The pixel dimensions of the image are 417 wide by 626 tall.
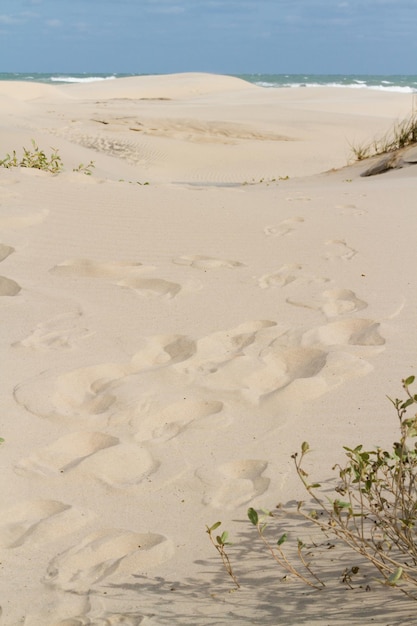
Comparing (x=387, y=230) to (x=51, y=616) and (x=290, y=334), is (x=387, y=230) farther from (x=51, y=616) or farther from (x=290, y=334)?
(x=51, y=616)

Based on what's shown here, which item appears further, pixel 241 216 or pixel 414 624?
pixel 241 216

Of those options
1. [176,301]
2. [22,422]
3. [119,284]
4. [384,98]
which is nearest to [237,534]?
[22,422]

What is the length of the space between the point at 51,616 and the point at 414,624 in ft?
2.74

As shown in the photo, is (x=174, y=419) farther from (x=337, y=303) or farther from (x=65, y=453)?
(x=337, y=303)

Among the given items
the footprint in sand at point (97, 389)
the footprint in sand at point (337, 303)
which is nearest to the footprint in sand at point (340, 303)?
the footprint in sand at point (337, 303)

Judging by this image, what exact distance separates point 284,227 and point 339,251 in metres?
0.58

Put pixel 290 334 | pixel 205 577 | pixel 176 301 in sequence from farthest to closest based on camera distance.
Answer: pixel 176 301 → pixel 290 334 → pixel 205 577

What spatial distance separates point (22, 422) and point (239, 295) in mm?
1621

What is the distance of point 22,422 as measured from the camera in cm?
294

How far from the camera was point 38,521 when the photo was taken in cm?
241

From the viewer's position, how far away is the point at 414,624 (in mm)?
1851

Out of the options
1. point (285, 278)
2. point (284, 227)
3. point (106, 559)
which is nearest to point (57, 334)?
point (285, 278)

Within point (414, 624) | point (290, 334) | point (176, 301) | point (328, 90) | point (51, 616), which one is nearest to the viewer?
point (414, 624)

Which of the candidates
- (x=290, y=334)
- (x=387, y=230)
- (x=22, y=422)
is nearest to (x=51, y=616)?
(x=22, y=422)
